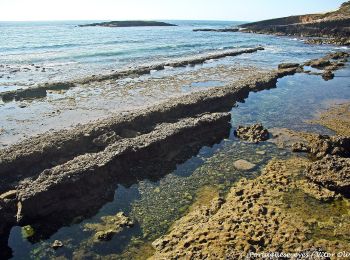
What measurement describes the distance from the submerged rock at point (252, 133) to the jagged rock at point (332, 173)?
5112 mm

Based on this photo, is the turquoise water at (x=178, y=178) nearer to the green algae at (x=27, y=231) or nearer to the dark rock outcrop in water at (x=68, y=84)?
the green algae at (x=27, y=231)

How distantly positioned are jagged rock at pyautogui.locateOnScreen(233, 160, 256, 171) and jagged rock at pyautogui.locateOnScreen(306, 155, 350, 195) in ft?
9.70

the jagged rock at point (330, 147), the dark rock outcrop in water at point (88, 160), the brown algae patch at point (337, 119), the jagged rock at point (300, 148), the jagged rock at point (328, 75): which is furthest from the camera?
the jagged rock at point (328, 75)

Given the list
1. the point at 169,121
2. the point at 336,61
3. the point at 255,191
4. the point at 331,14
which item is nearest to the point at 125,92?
the point at 169,121

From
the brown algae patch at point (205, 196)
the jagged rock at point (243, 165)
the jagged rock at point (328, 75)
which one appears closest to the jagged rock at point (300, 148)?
the jagged rock at point (243, 165)

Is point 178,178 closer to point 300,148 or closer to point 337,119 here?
point 300,148

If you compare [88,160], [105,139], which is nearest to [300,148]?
[105,139]

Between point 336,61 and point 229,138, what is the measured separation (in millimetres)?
40408

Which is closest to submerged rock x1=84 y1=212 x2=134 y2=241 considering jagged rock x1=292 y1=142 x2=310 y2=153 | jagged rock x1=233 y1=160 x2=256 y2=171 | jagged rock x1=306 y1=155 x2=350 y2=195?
jagged rock x1=233 y1=160 x2=256 y2=171

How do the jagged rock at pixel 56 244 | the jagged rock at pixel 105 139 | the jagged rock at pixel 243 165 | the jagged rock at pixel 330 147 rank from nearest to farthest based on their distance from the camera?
the jagged rock at pixel 56 244, the jagged rock at pixel 243 165, the jagged rock at pixel 330 147, the jagged rock at pixel 105 139

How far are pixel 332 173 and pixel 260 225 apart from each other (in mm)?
6020

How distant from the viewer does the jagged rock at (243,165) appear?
18.8 meters

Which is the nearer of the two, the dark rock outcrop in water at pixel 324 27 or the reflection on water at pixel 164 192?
the reflection on water at pixel 164 192

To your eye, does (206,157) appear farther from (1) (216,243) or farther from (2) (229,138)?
(1) (216,243)
